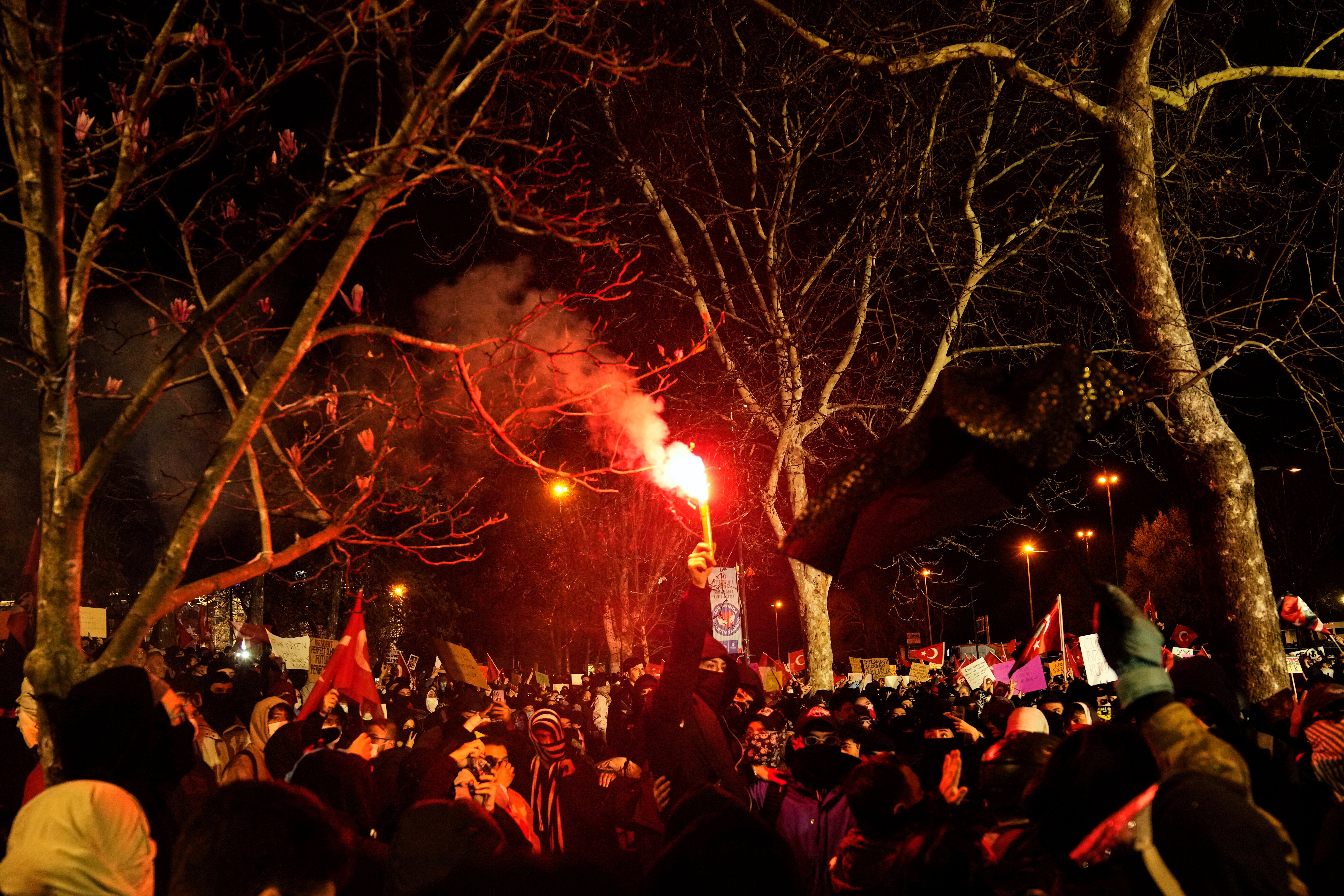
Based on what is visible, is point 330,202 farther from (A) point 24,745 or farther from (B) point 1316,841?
(A) point 24,745

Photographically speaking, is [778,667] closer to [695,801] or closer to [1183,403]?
[1183,403]

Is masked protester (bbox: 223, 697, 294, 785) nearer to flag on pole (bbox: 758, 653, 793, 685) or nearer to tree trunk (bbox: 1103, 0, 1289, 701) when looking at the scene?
tree trunk (bbox: 1103, 0, 1289, 701)

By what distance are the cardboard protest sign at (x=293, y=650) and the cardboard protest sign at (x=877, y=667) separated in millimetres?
12102

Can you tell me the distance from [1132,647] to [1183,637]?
16.1m

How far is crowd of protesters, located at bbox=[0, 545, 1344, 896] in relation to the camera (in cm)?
197

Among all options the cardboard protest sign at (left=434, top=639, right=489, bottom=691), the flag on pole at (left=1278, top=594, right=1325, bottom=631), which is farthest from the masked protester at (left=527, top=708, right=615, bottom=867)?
the flag on pole at (left=1278, top=594, right=1325, bottom=631)

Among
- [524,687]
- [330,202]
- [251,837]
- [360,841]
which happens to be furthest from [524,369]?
[524,687]

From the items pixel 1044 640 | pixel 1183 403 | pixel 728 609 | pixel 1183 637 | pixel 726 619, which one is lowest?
pixel 1183 637

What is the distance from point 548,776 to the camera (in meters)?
6.06

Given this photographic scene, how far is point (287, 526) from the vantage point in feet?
88.3

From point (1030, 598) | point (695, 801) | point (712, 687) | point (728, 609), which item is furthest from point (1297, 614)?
point (1030, 598)

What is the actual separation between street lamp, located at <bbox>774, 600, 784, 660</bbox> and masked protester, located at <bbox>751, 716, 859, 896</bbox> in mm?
66329

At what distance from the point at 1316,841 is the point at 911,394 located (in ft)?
39.7

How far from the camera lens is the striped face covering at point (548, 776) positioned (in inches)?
232
